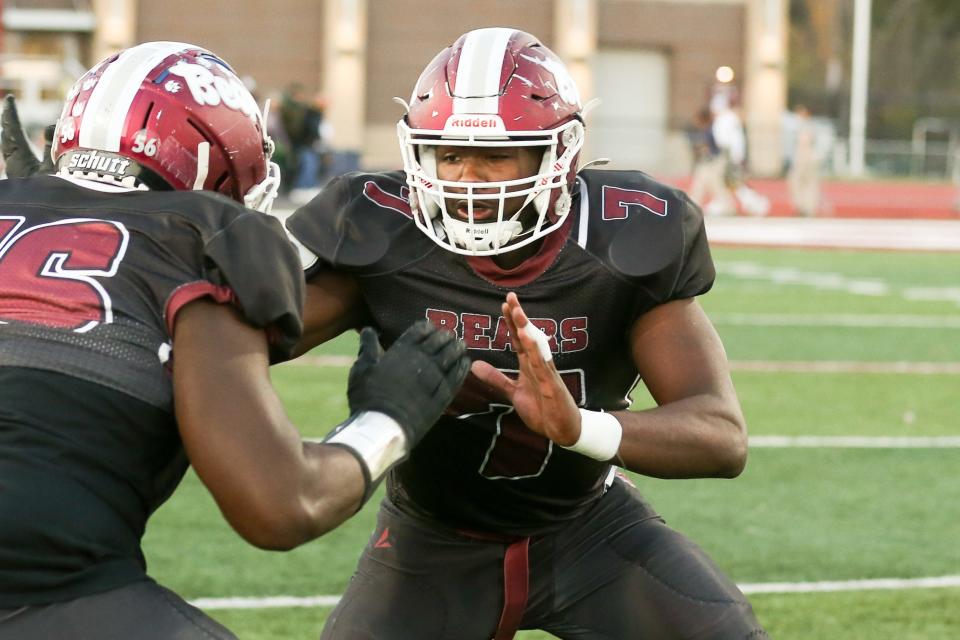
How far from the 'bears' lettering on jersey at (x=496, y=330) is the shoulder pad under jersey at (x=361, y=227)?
0.15 meters

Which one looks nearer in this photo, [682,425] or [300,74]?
[682,425]

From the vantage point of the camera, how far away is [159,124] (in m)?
2.63

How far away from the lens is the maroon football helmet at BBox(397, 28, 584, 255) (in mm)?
3197

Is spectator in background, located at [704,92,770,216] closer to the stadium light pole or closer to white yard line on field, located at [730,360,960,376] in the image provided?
white yard line on field, located at [730,360,960,376]

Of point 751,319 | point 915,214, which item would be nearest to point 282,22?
point 915,214

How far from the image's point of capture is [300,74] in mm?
35938

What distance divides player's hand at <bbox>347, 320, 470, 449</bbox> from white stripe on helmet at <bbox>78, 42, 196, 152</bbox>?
0.57 m

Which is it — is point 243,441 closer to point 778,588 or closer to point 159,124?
point 159,124

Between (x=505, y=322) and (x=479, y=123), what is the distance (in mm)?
416

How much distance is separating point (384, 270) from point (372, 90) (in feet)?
108

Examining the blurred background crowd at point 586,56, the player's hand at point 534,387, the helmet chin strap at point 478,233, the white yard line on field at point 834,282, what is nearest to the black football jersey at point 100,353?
the player's hand at point 534,387

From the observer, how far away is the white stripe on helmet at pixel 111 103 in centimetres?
262

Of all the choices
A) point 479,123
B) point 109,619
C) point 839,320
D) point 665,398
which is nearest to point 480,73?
point 479,123

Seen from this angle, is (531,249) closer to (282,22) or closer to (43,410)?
(43,410)
